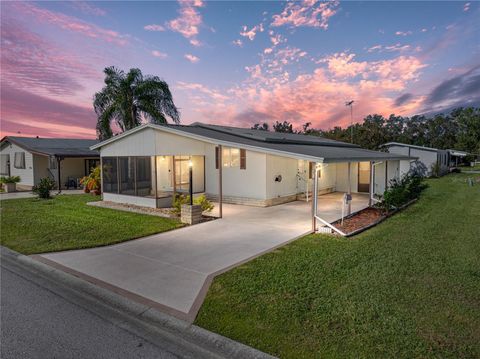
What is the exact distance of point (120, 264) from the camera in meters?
6.11

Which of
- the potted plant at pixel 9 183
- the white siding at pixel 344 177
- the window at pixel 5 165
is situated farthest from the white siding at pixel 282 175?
the window at pixel 5 165

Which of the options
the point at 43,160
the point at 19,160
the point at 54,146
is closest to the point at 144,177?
the point at 43,160

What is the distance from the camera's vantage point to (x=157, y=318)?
4.06 m

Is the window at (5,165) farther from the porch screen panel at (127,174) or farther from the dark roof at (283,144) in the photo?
the dark roof at (283,144)

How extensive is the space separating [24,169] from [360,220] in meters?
22.4

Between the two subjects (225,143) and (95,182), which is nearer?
(225,143)

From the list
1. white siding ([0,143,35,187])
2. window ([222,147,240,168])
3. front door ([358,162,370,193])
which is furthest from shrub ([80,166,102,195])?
front door ([358,162,370,193])

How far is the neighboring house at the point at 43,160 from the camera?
20.1m

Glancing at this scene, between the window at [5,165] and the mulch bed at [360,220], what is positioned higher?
the window at [5,165]

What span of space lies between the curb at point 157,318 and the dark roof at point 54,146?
637 inches

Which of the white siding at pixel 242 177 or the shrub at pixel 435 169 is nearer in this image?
the white siding at pixel 242 177

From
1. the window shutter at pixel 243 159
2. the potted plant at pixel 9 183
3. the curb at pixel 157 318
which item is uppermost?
the window shutter at pixel 243 159

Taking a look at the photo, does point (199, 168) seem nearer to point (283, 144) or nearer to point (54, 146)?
point (283, 144)

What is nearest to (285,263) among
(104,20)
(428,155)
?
(104,20)
